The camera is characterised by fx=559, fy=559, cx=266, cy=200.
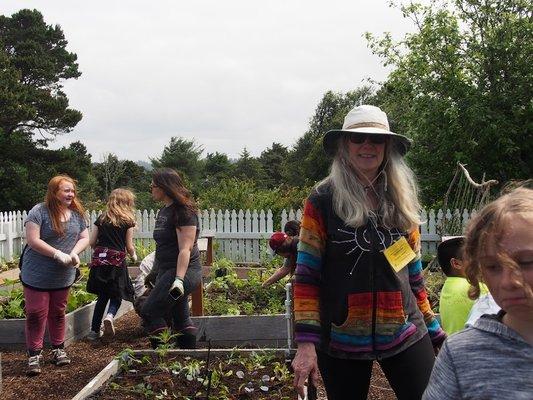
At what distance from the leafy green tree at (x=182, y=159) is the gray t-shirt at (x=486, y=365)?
35.7m

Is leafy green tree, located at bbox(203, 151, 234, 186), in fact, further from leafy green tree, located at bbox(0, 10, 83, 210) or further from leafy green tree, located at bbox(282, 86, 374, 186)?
leafy green tree, located at bbox(0, 10, 83, 210)

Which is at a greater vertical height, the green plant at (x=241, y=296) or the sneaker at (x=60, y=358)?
the green plant at (x=241, y=296)

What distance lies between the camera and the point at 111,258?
5637 millimetres

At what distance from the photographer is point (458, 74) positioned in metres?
12.6

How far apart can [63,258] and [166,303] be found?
1062mm

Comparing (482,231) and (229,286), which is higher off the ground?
(482,231)

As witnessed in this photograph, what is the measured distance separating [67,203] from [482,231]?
13.5 feet

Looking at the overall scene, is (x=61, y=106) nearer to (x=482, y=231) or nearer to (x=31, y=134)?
(x=31, y=134)

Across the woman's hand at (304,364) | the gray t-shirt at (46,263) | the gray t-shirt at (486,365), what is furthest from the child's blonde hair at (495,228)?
the gray t-shirt at (46,263)

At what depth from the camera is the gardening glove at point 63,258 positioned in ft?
14.7

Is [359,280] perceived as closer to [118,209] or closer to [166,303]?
[166,303]

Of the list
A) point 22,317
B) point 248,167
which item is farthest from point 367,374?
point 248,167

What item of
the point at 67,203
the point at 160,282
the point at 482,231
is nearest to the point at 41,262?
the point at 67,203

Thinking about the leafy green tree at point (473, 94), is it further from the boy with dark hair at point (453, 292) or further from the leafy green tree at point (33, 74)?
the leafy green tree at point (33, 74)
